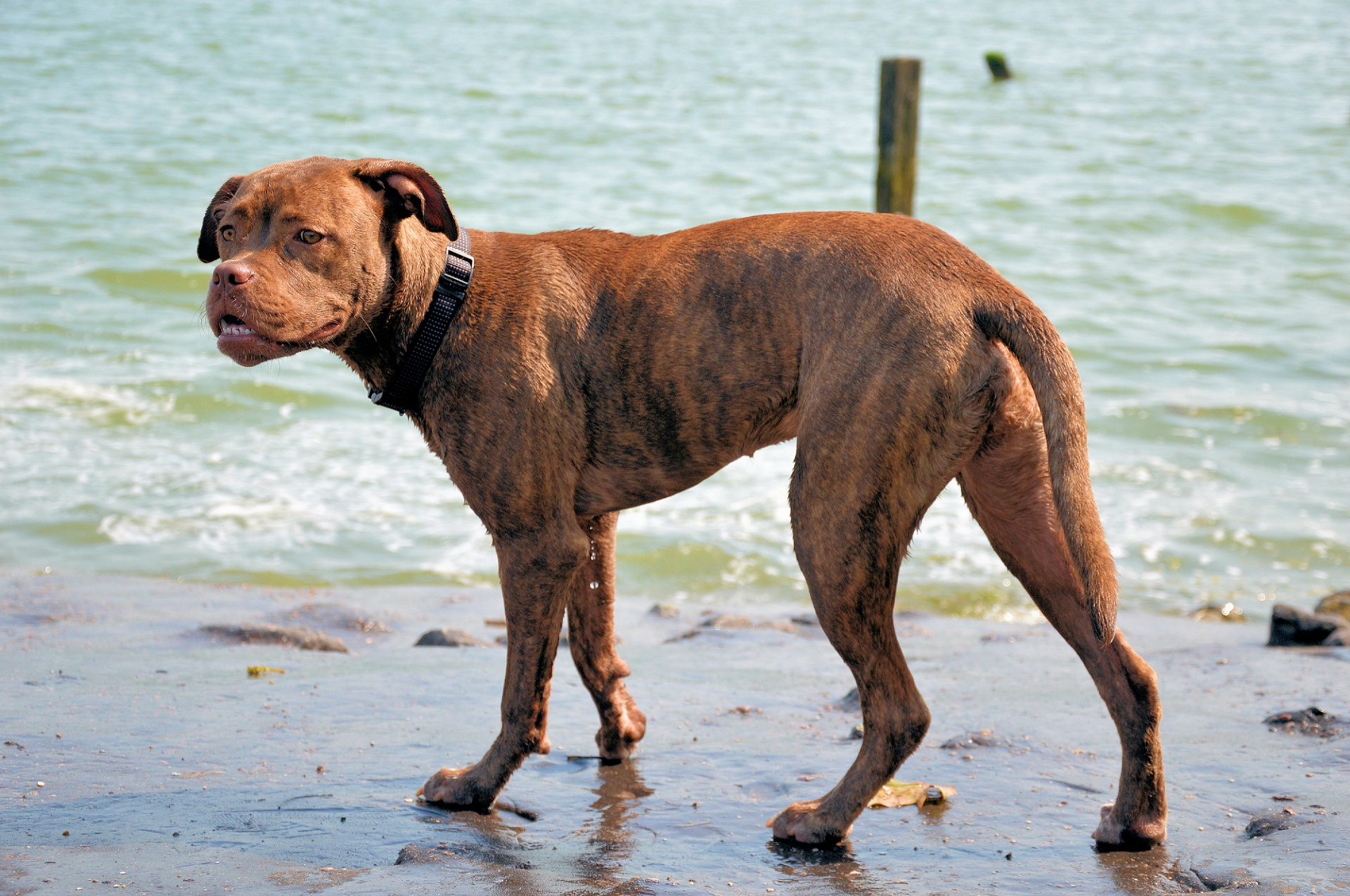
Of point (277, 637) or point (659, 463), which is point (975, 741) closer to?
point (659, 463)

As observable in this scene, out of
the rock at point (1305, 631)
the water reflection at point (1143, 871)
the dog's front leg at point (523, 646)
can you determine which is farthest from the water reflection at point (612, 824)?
the rock at point (1305, 631)

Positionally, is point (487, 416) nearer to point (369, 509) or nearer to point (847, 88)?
point (369, 509)

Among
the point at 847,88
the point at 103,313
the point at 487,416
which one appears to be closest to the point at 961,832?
the point at 487,416

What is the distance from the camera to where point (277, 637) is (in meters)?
6.09

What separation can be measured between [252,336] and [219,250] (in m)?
0.55

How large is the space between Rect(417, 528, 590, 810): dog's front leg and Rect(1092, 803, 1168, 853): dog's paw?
5.71ft

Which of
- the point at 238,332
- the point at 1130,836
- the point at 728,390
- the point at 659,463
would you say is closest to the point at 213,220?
the point at 238,332

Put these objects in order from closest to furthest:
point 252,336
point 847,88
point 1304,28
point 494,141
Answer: point 252,336 < point 494,141 < point 847,88 < point 1304,28

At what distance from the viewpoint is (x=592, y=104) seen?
24516mm

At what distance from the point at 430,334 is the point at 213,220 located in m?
0.86

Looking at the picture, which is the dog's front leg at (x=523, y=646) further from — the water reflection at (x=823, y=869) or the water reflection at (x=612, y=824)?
the water reflection at (x=823, y=869)

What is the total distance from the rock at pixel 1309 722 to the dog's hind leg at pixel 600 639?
246cm

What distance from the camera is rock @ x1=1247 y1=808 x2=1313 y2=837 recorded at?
399cm

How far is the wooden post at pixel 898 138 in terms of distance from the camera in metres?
13.6
